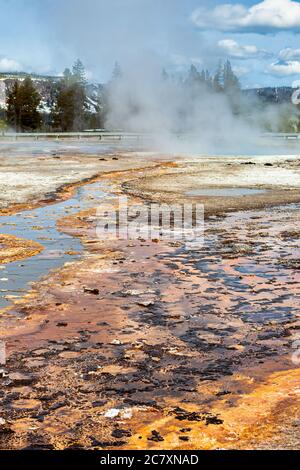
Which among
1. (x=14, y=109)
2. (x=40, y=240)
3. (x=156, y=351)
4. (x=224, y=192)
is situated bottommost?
(x=156, y=351)

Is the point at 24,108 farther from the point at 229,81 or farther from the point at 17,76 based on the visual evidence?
the point at 17,76

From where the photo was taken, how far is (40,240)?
10.9 m

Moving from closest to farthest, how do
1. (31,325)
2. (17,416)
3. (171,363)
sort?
(17,416) → (171,363) → (31,325)

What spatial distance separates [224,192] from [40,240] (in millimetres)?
8833

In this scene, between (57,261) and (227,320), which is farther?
(57,261)

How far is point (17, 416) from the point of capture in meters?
4.36

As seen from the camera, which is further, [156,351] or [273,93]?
[273,93]

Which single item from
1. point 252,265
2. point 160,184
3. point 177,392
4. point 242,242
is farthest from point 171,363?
point 160,184

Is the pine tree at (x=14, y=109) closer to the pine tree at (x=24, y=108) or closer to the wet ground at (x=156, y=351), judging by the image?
the pine tree at (x=24, y=108)

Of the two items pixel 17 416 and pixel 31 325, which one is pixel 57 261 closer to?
pixel 31 325

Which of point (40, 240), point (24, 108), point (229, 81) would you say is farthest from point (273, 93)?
point (40, 240)

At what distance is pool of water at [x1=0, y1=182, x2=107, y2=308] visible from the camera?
26.2ft

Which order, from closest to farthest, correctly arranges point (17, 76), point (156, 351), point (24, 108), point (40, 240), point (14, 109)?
point (156, 351) < point (40, 240) < point (24, 108) < point (14, 109) < point (17, 76)
